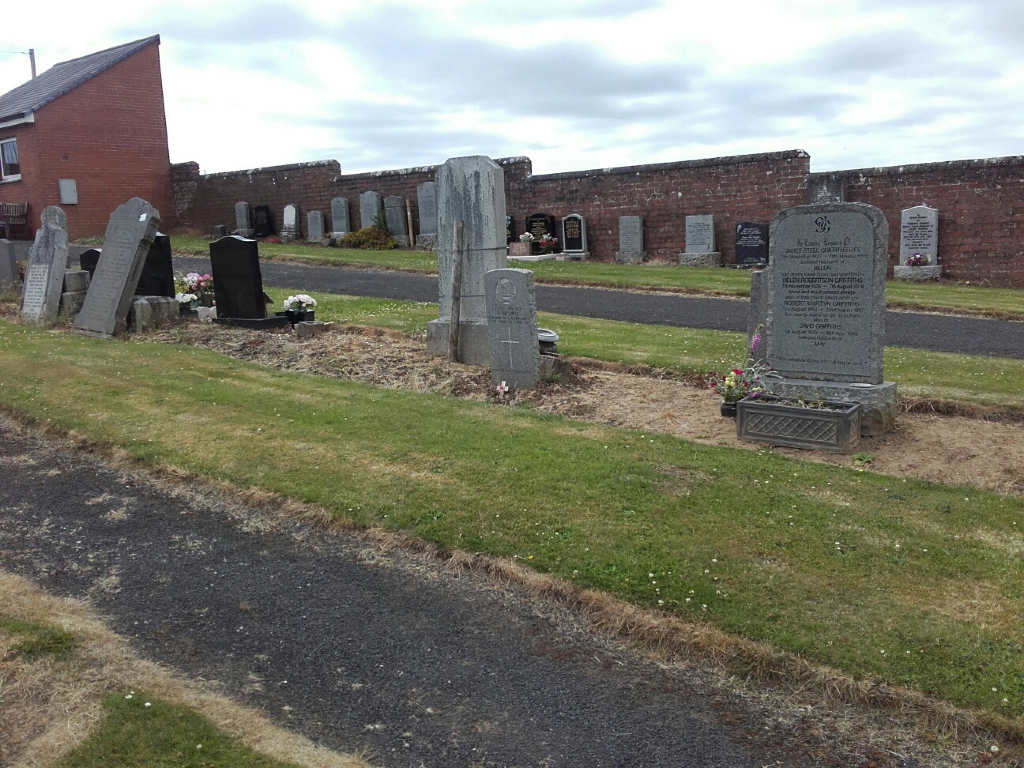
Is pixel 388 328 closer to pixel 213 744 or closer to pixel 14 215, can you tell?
pixel 213 744

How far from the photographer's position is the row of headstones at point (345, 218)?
27969 millimetres

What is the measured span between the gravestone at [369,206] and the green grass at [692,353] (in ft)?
47.1

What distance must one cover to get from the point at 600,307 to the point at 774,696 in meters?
12.7

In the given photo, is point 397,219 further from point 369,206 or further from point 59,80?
point 59,80

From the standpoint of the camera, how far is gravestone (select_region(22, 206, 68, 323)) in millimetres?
14453

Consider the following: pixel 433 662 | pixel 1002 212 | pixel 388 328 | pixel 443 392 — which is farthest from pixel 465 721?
pixel 1002 212

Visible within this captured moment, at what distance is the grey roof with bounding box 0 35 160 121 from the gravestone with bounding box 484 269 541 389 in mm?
28667

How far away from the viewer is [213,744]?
357 cm

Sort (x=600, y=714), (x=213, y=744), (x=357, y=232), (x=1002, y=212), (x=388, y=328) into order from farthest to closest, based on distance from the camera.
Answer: (x=357, y=232), (x=1002, y=212), (x=388, y=328), (x=600, y=714), (x=213, y=744)

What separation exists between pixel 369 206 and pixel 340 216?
139 centimetres

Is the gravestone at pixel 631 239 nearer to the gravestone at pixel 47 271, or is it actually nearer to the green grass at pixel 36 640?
the gravestone at pixel 47 271

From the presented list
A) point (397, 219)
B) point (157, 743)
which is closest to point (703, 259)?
point (397, 219)

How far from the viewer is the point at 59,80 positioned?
3488 centimetres

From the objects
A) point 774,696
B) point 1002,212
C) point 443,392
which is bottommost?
point 774,696
